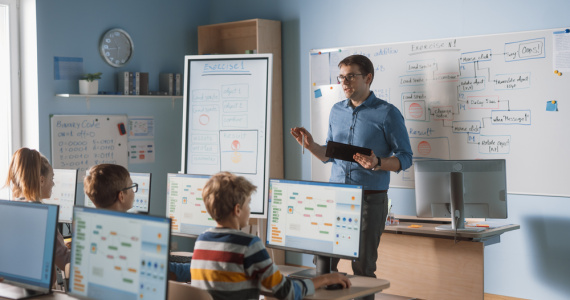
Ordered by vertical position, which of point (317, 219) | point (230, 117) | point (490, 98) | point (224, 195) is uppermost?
point (490, 98)

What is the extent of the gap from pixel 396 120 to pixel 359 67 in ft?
1.27

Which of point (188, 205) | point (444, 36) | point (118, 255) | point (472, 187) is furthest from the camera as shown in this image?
point (444, 36)

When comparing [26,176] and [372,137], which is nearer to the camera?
[26,176]

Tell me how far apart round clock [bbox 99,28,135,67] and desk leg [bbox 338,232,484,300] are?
2756 mm

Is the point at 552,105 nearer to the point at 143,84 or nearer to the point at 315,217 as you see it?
the point at 315,217

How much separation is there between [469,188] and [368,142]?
0.68m

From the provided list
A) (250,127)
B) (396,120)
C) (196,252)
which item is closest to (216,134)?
(250,127)

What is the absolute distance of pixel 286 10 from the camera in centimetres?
595

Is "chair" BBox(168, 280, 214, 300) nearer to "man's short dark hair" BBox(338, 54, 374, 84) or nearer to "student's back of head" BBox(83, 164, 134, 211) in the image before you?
"student's back of head" BBox(83, 164, 134, 211)

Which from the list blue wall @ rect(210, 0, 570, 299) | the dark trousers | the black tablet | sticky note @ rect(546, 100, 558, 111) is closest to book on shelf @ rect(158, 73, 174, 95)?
blue wall @ rect(210, 0, 570, 299)

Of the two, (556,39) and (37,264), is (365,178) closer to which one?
(556,39)

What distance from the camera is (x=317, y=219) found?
285 centimetres

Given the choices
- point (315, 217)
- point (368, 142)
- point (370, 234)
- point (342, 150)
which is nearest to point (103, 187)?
point (315, 217)

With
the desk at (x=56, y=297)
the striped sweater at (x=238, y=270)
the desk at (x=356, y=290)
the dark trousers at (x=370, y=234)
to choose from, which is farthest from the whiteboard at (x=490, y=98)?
the desk at (x=56, y=297)
